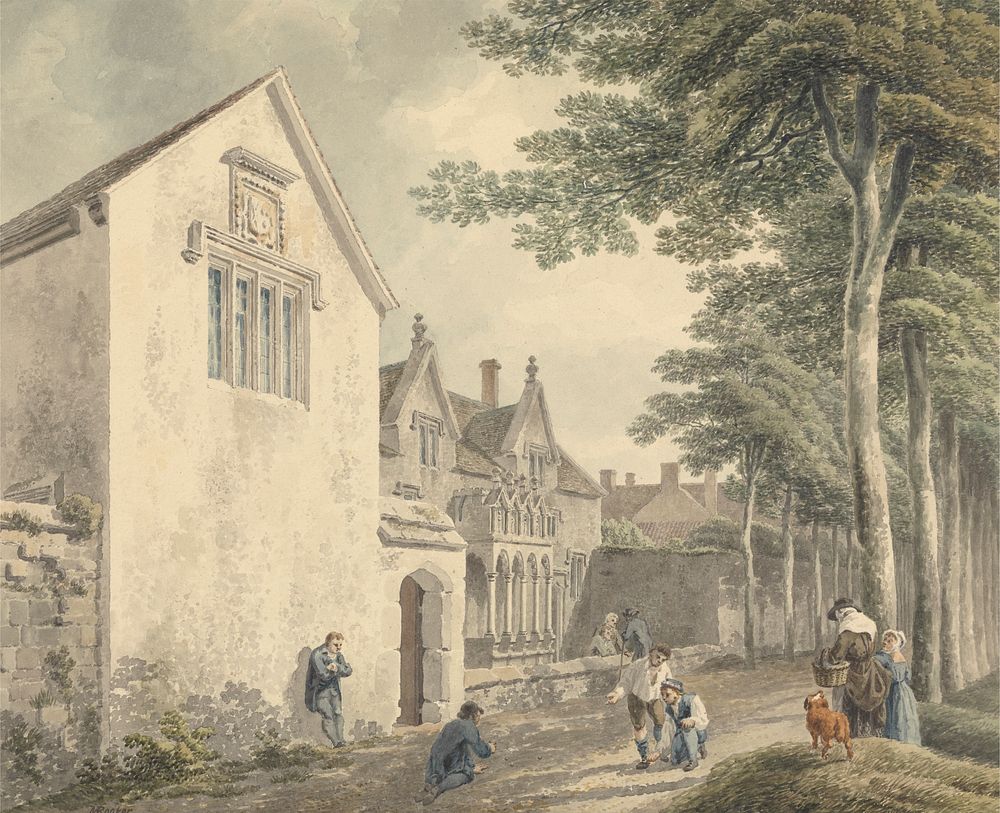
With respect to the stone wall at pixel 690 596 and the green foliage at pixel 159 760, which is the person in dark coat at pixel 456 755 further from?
the stone wall at pixel 690 596

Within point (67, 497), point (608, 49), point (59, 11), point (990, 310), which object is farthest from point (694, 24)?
point (67, 497)

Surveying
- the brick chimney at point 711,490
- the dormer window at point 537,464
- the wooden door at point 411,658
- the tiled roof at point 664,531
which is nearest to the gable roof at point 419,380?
the dormer window at point 537,464

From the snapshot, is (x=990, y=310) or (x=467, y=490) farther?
(x=467, y=490)

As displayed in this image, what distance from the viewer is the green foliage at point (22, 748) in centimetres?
613

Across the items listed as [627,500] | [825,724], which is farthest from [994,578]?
[825,724]

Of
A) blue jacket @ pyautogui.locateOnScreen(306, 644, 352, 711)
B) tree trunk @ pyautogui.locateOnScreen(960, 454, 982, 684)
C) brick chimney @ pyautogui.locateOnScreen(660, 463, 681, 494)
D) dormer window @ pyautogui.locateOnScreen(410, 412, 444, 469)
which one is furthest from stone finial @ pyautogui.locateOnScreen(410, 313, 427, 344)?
tree trunk @ pyautogui.locateOnScreen(960, 454, 982, 684)

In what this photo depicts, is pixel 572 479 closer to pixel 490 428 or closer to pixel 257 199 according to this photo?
pixel 490 428

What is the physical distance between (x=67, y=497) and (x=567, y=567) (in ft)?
23.3

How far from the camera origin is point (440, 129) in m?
7.69

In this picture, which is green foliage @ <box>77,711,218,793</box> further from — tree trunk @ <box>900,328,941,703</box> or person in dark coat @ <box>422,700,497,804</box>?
tree trunk @ <box>900,328,941,703</box>

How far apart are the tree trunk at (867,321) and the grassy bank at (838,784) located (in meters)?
1.12

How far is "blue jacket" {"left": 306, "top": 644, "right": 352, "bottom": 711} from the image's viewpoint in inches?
316

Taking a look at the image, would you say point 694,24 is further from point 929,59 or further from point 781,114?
point 929,59

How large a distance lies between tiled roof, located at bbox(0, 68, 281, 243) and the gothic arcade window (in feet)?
2.98
